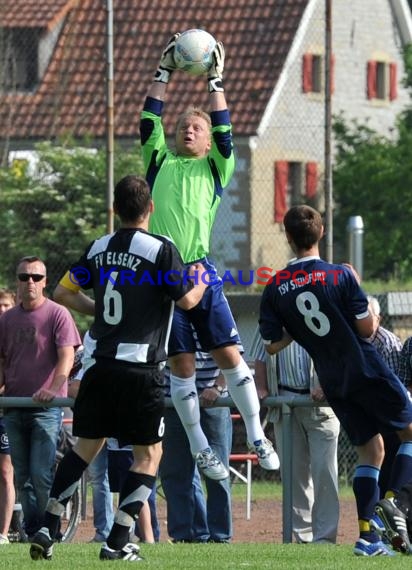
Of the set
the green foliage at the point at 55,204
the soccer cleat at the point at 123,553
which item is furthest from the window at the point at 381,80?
the soccer cleat at the point at 123,553

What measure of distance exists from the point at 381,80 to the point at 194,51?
3290 cm

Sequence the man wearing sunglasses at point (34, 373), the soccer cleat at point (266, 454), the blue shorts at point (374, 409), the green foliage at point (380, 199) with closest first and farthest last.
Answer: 1. the blue shorts at point (374, 409)
2. the soccer cleat at point (266, 454)
3. the man wearing sunglasses at point (34, 373)
4. the green foliage at point (380, 199)

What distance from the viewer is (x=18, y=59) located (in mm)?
30641

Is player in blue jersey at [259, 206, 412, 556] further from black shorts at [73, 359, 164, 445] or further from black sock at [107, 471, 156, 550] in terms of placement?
black sock at [107, 471, 156, 550]

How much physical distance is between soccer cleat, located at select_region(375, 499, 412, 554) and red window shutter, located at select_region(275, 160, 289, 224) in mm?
20615

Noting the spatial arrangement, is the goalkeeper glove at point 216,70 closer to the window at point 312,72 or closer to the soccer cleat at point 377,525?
the soccer cleat at point 377,525

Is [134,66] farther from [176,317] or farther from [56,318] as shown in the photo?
[176,317]

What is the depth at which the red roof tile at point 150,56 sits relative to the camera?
32.6 meters

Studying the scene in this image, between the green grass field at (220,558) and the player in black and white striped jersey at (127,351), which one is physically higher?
the player in black and white striped jersey at (127,351)

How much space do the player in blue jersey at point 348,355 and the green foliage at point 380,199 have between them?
21.1 meters

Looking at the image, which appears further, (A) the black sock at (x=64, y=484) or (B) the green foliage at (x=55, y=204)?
(B) the green foliage at (x=55, y=204)

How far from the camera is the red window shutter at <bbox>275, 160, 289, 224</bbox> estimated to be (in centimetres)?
3038

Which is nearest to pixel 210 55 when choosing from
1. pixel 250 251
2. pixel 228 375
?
pixel 228 375

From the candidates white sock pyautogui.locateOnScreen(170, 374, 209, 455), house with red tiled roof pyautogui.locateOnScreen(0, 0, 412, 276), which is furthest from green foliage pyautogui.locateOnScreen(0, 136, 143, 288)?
white sock pyautogui.locateOnScreen(170, 374, 209, 455)
